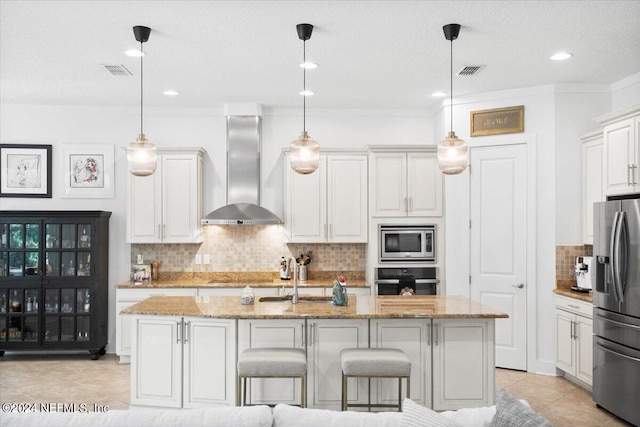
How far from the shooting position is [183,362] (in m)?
3.89

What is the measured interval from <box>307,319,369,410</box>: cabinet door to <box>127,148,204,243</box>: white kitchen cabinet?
265cm

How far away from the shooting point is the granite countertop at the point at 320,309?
3.70 meters

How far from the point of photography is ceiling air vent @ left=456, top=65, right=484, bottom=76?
470 cm

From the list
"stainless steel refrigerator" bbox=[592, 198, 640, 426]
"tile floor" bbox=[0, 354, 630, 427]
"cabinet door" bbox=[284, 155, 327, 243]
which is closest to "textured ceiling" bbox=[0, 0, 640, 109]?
"cabinet door" bbox=[284, 155, 327, 243]

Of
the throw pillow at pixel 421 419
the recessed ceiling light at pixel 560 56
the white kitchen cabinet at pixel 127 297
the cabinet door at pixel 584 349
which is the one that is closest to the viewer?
the throw pillow at pixel 421 419

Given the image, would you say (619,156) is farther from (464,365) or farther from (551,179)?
(464,365)

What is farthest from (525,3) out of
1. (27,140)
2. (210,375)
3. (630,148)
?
(27,140)

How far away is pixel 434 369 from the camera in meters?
3.87

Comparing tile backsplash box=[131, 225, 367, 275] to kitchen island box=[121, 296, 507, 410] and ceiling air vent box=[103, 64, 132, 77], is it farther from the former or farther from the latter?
kitchen island box=[121, 296, 507, 410]

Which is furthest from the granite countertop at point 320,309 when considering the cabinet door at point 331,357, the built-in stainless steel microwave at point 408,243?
the built-in stainless steel microwave at point 408,243

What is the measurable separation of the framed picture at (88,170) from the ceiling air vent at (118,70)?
159 centimetres

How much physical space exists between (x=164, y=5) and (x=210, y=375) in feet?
8.52

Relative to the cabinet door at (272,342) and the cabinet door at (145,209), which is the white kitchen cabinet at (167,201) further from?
the cabinet door at (272,342)

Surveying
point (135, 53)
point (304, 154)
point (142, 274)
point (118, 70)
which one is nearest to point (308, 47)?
point (304, 154)
